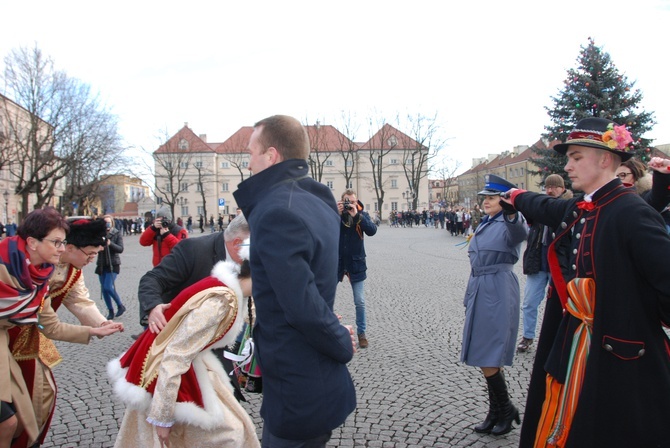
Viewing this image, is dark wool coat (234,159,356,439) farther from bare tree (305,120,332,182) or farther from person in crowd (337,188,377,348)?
bare tree (305,120,332,182)

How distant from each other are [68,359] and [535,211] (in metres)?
5.84

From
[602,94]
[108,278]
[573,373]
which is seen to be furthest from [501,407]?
[602,94]

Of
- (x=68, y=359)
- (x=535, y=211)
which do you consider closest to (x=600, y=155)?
(x=535, y=211)

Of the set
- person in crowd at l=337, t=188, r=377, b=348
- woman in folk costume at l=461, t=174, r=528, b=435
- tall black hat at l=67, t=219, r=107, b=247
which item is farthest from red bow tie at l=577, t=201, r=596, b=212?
person in crowd at l=337, t=188, r=377, b=348

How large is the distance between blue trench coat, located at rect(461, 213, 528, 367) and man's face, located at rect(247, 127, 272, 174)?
236 centimetres

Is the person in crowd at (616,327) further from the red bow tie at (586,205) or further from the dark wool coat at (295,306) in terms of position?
the dark wool coat at (295,306)

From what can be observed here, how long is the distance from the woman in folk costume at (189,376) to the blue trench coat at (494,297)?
193 cm

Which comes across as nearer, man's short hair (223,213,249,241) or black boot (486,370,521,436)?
man's short hair (223,213,249,241)

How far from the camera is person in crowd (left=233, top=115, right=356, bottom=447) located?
196cm

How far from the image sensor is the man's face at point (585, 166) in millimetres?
2666

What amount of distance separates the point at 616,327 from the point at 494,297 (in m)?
1.68

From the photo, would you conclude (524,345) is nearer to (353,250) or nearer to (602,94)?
(353,250)

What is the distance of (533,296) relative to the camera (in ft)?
21.2

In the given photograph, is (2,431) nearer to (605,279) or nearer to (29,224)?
(29,224)
